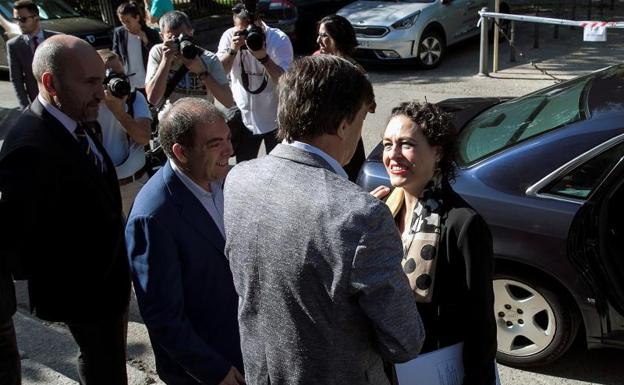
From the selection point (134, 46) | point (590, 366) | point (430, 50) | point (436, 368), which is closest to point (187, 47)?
point (134, 46)

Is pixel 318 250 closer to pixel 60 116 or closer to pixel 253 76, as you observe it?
pixel 60 116

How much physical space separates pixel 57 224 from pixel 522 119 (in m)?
2.67

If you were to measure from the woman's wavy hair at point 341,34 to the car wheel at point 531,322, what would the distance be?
1.82 meters

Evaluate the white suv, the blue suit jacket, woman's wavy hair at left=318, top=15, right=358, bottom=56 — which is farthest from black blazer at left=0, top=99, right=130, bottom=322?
the white suv

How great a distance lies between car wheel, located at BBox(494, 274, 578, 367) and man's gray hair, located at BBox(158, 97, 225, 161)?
6.41 feet

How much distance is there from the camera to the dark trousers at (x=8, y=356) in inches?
104

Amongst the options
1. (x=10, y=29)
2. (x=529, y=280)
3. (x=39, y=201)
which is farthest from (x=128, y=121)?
(x=10, y=29)

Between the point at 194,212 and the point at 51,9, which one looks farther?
the point at 51,9

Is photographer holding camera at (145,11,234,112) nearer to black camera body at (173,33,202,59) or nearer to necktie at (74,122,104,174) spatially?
black camera body at (173,33,202,59)

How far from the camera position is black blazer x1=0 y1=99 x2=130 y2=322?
2.46 m

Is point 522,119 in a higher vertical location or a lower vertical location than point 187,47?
lower

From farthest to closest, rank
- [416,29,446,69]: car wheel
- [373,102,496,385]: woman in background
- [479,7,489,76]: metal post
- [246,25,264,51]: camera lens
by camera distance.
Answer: [416,29,446,69]: car wheel, [479,7,489,76]: metal post, [246,25,264,51]: camera lens, [373,102,496,385]: woman in background

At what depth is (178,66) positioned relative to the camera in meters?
5.07

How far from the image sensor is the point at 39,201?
247 centimetres
